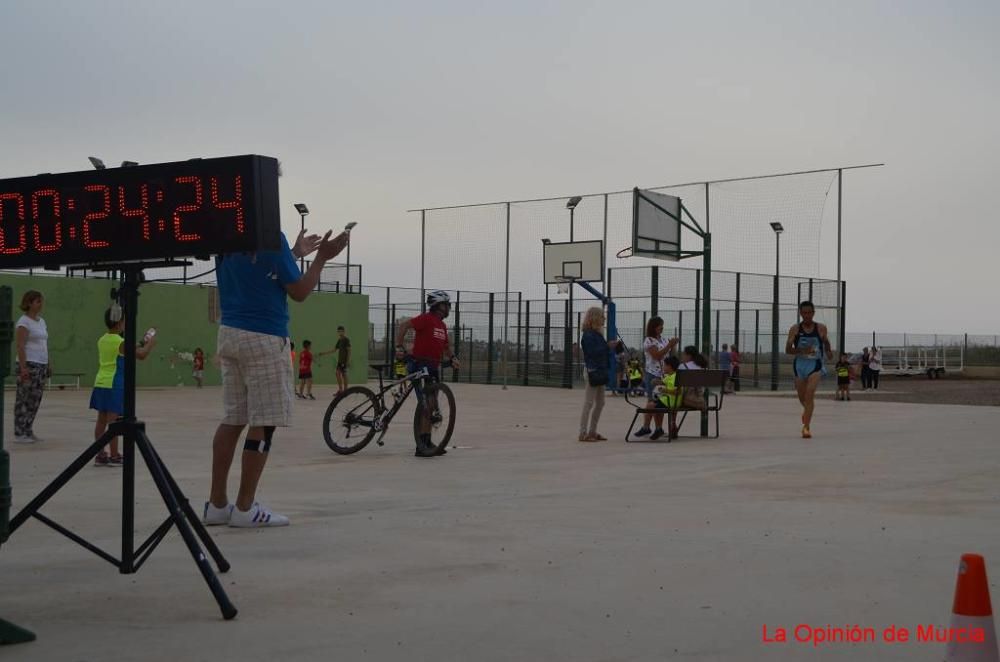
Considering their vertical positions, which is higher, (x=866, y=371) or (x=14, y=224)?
(x=14, y=224)

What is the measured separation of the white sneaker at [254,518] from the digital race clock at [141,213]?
6.92ft

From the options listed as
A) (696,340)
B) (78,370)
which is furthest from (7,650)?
(696,340)

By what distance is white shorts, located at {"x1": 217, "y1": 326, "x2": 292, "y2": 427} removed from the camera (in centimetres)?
660

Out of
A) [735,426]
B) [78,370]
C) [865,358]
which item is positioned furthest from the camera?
[865,358]

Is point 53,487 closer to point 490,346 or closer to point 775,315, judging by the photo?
point 775,315

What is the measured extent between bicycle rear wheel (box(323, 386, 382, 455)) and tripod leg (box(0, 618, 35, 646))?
781 centimetres

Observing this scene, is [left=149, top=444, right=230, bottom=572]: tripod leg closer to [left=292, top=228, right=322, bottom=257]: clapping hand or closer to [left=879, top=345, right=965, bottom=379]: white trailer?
[left=292, top=228, right=322, bottom=257]: clapping hand

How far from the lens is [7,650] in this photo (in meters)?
4.21

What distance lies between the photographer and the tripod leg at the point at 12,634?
426 centimetres

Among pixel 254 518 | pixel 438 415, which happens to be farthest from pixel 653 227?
pixel 254 518

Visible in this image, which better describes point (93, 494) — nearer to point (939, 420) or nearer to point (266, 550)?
point (266, 550)

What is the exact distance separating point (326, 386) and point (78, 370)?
7.07 metres

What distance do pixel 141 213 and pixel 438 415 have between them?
7085mm

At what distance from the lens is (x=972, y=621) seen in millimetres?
3916
